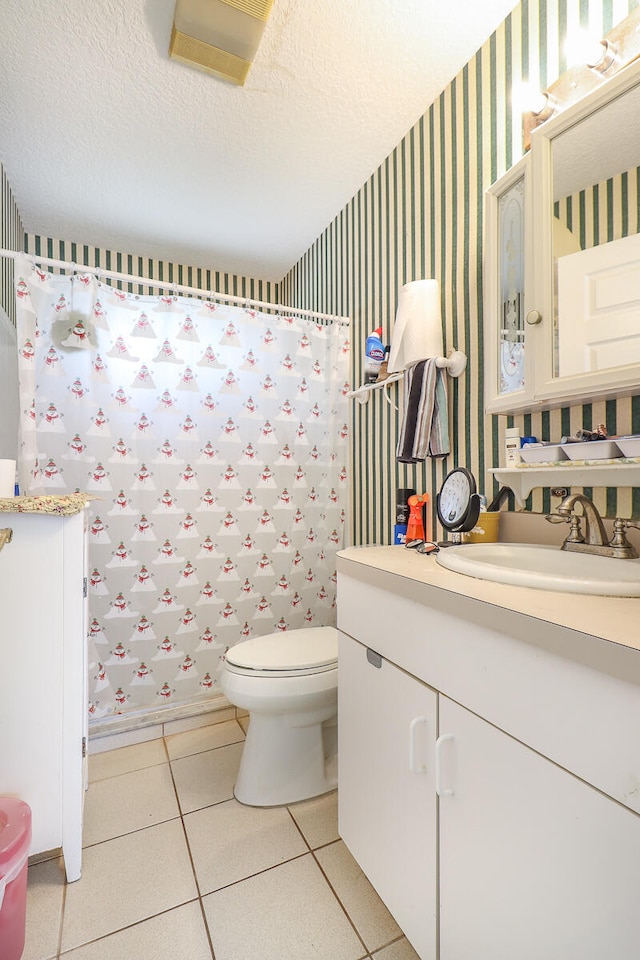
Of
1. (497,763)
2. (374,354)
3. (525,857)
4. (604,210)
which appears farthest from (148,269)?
(525,857)

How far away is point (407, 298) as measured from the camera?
1.57m

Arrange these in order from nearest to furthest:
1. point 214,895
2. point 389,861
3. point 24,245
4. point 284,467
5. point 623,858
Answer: point 623,858 < point 389,861 < point 214,895 < point 284,467 < point 24,245

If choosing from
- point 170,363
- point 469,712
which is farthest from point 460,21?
point 469,712

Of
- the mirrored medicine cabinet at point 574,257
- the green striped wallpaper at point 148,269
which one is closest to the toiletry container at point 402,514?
the mirrored medicine cabinet at point 574,257

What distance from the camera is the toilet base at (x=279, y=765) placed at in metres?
1.48

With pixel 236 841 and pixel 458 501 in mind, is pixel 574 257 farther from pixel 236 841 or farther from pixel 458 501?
pixel 236 841

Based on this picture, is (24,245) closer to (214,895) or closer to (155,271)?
(155,271)

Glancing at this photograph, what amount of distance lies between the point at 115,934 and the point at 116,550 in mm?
1158

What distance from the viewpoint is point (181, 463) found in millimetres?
1909

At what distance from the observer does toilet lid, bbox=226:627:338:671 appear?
4.78 ft

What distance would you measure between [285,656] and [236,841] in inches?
21.0

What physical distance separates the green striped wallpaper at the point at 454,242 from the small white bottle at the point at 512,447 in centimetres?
6

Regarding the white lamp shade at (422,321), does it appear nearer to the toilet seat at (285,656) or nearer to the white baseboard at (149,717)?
the toilet seat at (285,656)

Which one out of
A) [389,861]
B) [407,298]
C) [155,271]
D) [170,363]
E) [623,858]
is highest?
[155,271]
